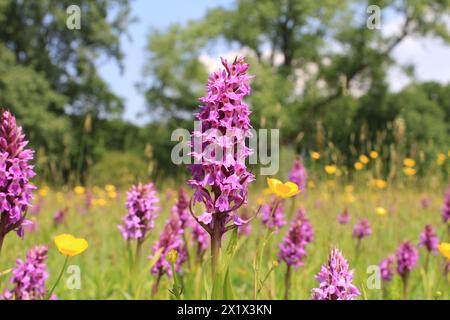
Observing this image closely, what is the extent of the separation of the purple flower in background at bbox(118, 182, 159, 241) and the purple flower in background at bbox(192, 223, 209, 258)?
474 mm

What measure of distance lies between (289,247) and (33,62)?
79.8ft

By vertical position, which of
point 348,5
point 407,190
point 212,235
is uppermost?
point 348,5

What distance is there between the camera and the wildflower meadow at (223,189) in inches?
82.6

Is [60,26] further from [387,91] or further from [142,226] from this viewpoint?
[142,226]

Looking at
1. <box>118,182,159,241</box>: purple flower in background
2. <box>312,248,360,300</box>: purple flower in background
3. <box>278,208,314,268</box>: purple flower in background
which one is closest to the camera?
<box>312,248,360,300</box>: purple flower in background

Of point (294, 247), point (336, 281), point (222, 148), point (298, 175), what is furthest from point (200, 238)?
point (298, 175)

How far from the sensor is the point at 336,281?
2.19m

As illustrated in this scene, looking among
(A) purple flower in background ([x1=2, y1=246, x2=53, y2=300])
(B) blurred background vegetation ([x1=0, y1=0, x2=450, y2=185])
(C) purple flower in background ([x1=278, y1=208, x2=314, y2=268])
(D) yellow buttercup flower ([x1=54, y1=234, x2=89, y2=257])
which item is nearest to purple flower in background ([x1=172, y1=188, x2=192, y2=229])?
(C) purple flower in background ([x1=278, y1=208, x2=314, y2=268])

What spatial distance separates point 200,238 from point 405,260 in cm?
169

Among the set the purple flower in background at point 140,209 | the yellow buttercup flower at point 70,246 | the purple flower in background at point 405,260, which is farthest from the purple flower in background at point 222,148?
the purple flower in background at point 405,260

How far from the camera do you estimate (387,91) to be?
33.2 m

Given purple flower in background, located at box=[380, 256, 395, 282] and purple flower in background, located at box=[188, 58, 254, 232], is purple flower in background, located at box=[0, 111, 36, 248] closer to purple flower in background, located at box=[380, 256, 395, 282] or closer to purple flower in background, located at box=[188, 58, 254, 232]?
purple flower in background, located at box=[188, 58, 254, 232]

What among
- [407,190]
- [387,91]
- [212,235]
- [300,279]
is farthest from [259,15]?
[212,235]

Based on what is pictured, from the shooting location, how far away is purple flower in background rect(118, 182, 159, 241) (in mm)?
3501
